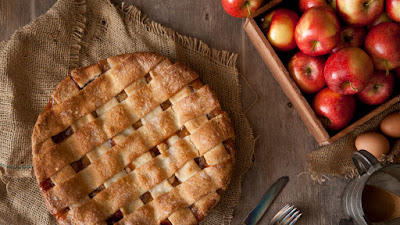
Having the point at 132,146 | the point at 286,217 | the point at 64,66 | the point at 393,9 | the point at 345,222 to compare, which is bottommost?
the point at 345,222

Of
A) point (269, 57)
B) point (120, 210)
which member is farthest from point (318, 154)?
point (120, 210)

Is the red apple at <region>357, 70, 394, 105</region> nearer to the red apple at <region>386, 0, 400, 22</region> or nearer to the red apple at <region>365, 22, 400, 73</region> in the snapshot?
the red apple at <region>365, 22, 400, 73</region>

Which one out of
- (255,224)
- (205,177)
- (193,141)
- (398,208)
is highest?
(193,141)

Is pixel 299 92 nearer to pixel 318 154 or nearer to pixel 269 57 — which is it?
pixel 269 57

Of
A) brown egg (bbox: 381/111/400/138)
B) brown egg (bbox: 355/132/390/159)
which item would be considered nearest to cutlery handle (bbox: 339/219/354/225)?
brown egg (bbox: 355/132/390/159)

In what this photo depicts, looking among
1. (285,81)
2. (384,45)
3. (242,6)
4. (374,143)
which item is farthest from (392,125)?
(242,6)

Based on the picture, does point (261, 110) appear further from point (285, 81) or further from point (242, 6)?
point (242, 6)

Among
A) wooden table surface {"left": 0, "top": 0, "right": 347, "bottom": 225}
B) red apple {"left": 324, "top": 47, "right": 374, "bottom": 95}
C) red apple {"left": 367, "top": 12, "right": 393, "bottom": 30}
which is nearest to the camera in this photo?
red apple {"left": 324, "top": 47, "right": 374, "bottom": 95}
